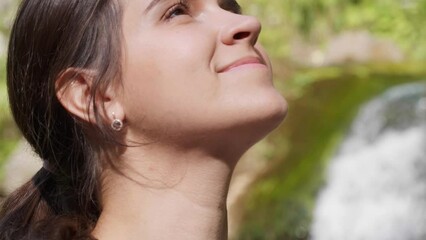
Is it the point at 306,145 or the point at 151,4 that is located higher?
the point at 151,4

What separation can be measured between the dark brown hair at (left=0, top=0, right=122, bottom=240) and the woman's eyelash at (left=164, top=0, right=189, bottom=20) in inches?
4.0

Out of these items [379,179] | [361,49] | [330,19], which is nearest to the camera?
[379,179]

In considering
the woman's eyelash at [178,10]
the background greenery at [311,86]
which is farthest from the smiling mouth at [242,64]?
the background greenery at [311,86]

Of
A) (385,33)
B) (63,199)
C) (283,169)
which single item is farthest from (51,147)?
(385,33)

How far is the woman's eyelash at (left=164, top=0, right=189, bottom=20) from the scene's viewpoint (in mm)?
2033

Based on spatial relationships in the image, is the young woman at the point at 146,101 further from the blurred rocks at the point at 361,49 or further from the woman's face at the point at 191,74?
the blurred rocks at the point at 361,49

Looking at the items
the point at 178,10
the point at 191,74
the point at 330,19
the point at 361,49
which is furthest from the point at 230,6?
the point at 330,19

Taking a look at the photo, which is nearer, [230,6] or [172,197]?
[172,197]

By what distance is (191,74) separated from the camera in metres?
1.93

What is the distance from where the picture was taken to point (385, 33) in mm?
9406

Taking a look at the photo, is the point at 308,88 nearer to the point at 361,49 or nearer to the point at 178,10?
the point at 361,49

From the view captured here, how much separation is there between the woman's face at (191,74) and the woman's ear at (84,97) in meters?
0.03

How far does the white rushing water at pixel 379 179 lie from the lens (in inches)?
254

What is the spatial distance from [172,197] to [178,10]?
0.38 meters
